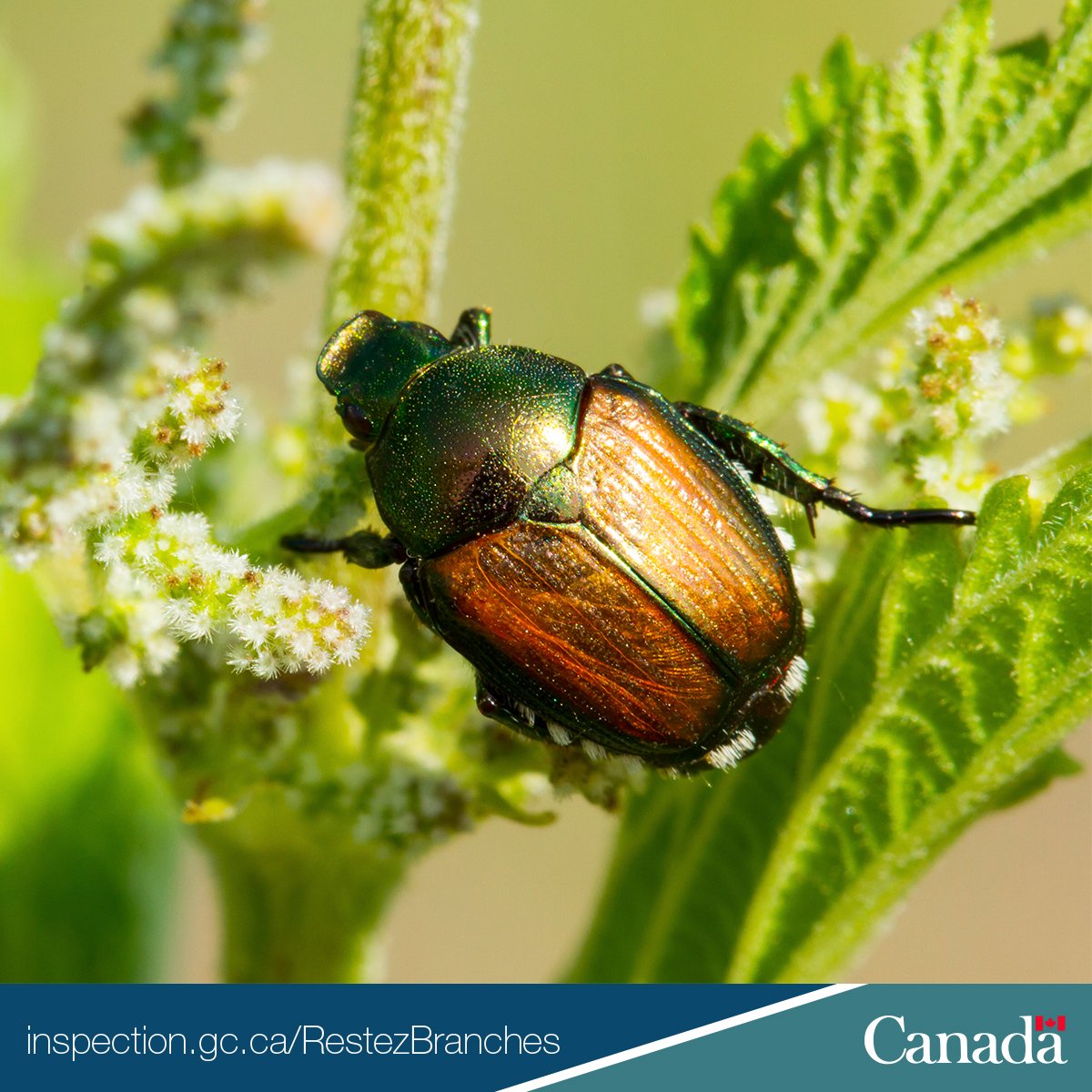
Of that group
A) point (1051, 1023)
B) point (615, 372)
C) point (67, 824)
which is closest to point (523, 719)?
point (615, 372)

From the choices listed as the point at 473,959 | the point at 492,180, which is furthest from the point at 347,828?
the point at 492,180

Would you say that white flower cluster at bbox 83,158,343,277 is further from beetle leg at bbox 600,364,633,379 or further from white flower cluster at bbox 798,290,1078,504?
beetle leg at bbox 600,364,633,379

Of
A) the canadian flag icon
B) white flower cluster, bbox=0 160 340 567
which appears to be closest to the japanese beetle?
white flower cluster, bbox=0 160 340 567

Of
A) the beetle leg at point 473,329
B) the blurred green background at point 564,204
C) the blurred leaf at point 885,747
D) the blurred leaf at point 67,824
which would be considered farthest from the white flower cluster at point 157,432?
the blurred green background at point 564,204

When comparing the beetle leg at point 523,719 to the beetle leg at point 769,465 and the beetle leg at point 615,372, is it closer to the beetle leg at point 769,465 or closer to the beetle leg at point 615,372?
the beetle leg at point 769,465

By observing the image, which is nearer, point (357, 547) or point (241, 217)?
point (241, 217)

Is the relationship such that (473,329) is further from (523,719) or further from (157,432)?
(157,432)

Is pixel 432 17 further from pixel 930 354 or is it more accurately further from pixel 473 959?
pixel 473 959
